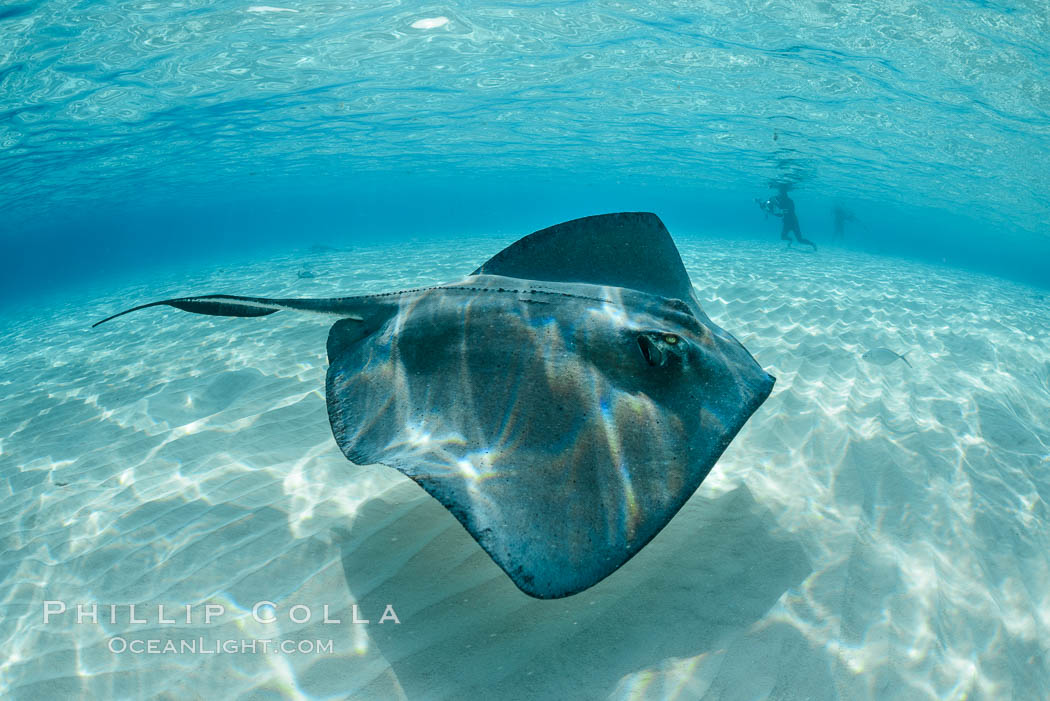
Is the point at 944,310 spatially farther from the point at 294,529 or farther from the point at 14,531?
the point at 14,531

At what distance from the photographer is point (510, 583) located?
265cm

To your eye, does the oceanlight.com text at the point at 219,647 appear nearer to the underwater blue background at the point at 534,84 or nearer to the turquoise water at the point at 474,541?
the turquoise water at the point at 474,541

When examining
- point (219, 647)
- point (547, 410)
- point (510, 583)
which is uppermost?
point (547, 410)

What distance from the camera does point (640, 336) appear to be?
97.9 inches

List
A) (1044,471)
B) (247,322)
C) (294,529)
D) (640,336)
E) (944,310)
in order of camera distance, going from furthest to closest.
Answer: (944,310), (247,322), (1044,471), (294,529), (640,336)

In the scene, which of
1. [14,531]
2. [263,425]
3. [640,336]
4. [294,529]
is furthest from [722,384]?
[14,531]

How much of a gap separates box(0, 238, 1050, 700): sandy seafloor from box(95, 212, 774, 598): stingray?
2.93 ft

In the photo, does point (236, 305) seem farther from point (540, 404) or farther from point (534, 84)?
point (534, 84)

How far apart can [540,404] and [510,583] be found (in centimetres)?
110

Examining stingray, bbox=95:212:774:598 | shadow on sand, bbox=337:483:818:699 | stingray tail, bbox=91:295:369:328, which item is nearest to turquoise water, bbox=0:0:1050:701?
shadow on sand, bbox=337:483:818:699

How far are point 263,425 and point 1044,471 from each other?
7291 millimetres

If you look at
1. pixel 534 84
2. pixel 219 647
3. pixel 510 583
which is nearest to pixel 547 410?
pixel 510 583

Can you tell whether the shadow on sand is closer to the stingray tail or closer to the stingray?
the stingray

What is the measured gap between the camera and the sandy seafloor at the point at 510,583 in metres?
2.26
